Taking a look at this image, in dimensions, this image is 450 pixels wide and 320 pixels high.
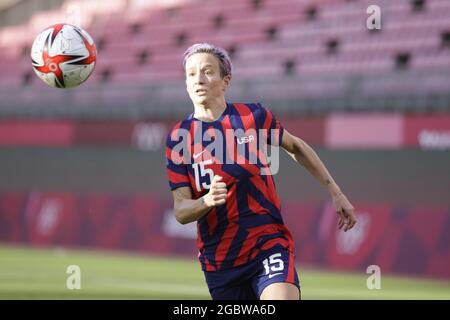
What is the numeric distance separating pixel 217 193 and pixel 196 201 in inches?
11.2

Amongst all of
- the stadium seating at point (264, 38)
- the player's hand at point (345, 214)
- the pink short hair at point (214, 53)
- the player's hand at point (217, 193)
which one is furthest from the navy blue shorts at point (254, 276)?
the stadium seating at point (264, 38)

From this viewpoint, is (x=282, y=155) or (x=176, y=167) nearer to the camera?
(x=176, y=167)

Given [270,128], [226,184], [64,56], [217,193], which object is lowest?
[217,193]

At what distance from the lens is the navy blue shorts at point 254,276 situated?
6512 mm

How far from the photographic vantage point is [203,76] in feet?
21.8

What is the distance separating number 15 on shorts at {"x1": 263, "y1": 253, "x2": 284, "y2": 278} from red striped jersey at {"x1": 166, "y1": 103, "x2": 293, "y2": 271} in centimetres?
8

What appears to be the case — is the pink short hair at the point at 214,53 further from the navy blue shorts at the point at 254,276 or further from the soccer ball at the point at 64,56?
the soccer ball at the point at 64,56

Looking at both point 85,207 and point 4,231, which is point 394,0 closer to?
point 85,207

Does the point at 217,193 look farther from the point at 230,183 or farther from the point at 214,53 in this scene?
the point at 214,53

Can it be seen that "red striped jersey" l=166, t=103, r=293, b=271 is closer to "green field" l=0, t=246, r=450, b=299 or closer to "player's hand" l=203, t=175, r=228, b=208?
"player's hand" l=203, t=175, r=228, b=208

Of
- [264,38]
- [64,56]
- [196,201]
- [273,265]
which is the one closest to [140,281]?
[64,56]

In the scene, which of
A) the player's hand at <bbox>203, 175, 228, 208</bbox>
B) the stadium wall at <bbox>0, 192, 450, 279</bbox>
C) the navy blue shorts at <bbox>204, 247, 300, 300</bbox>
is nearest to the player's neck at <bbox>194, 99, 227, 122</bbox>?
the player's hand at <bbox>203, 175, 228, 208</bbox>

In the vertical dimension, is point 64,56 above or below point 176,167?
above
